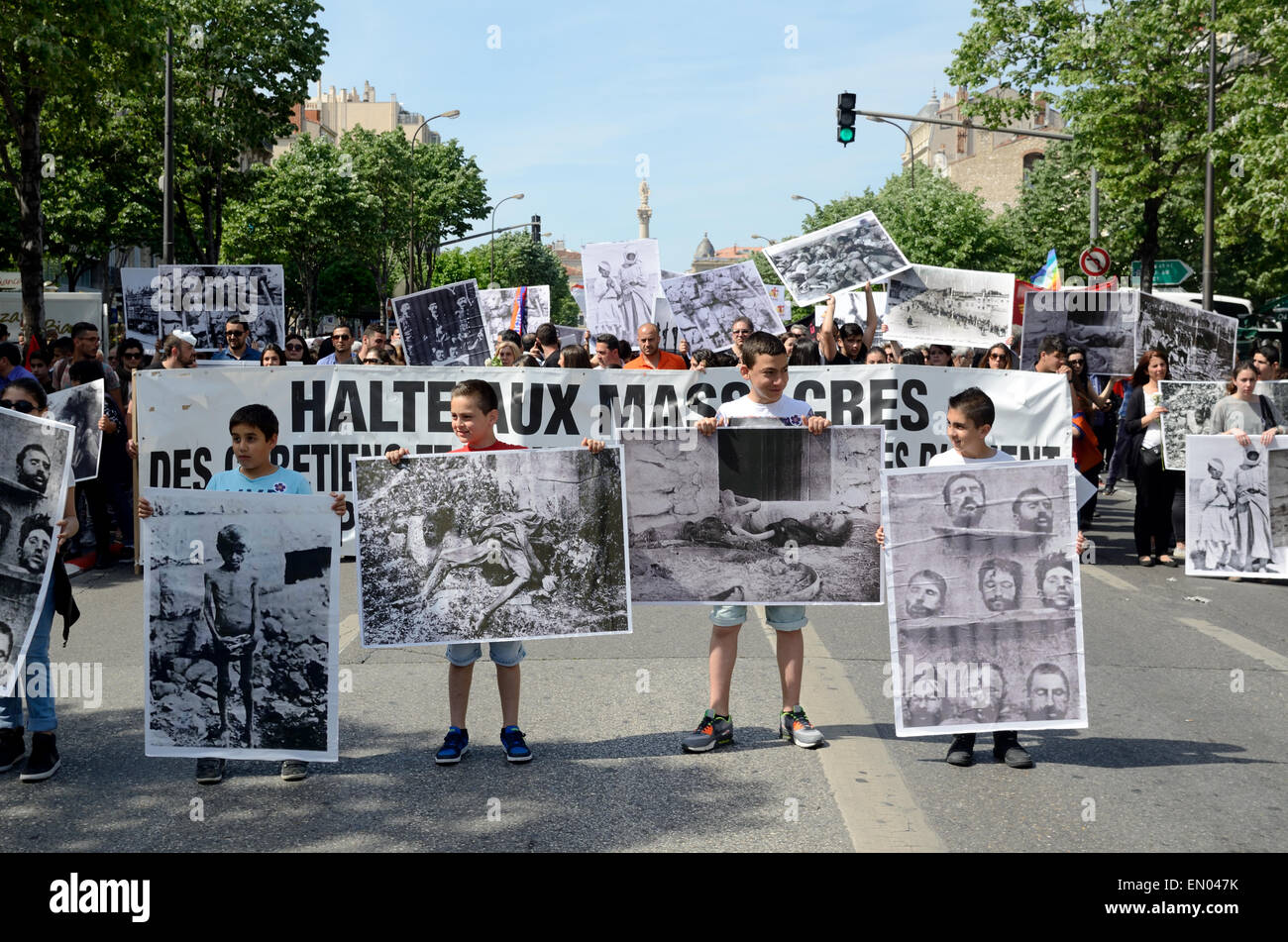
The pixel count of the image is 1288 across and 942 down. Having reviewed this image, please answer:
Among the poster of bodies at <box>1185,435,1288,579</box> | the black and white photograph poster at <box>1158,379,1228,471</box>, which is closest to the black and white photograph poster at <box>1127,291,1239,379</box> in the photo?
the black and white photograph poster at <box>1158,379,1228,471</box>

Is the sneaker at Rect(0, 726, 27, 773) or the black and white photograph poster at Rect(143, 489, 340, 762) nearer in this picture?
the black and white photograph poster at Rect(143, 489, 340, 762)

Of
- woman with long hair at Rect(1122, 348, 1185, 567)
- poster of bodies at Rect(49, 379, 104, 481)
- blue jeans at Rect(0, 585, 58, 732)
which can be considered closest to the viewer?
blue jeans at Rect(0, 585, 58, 732)

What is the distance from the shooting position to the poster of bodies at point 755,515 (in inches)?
228

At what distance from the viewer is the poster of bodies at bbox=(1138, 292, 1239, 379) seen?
13.2 meters

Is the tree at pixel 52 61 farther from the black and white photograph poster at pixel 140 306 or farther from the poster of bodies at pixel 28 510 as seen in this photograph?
the poster of bodies at pixel 28 510

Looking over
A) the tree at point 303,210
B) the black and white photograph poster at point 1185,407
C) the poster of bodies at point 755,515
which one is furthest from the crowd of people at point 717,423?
the tree at point 303,210

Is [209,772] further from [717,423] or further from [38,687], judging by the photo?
[717,423]

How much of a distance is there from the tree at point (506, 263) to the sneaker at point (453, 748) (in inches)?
2917

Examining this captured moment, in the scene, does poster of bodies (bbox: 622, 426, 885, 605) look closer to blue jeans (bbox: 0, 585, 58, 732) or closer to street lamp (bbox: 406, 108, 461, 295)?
blue jeans (bbox: 0, 585, 58, 732)

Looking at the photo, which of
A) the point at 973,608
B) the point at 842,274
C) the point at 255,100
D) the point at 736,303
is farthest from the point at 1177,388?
the point at 255,100

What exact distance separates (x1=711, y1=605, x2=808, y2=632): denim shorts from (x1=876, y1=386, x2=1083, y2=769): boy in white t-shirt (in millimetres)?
528

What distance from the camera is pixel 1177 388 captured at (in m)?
11.5

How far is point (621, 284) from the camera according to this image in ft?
46.1

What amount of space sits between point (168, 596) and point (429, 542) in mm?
1059
